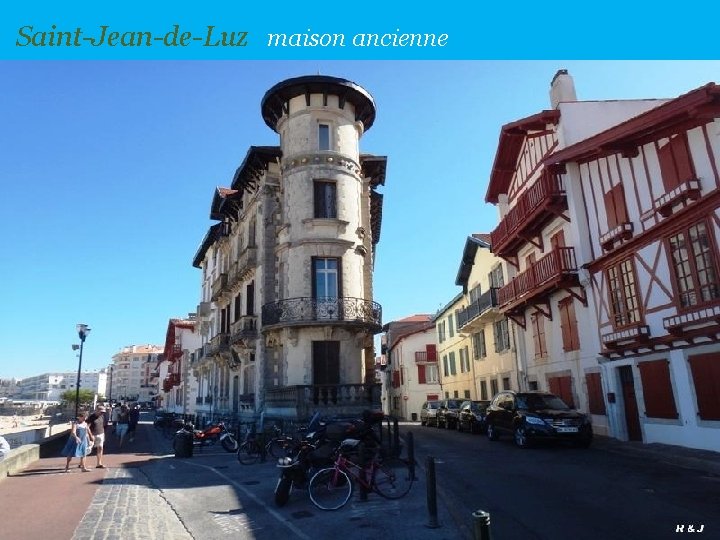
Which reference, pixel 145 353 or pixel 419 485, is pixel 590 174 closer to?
pixel 419 485

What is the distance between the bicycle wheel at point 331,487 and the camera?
8.01 meters

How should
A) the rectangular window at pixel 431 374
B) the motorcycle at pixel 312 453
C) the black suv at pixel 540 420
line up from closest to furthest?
the motorcycle at pixel 312 453, the black suv at pixel 540 420, the rectangular window at pixel 431 374

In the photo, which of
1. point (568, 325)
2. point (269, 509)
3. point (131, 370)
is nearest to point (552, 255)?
point (568, 325)

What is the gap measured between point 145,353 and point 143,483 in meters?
157

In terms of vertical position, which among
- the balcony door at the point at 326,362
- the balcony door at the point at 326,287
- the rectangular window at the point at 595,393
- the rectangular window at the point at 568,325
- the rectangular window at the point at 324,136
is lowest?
the rectangular window at the point at 595,393

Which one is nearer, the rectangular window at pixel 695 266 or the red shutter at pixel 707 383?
the red shutter at pixel 707 383

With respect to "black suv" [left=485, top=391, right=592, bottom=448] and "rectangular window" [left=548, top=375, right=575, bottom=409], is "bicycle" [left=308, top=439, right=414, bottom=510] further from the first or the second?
"rectangular window" [left=548, top=375, right=575, bottom=409]

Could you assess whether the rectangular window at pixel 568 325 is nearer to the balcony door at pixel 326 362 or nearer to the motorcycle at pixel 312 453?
the balcony door at pixel 326 362

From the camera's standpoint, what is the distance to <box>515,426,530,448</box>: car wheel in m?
14.8

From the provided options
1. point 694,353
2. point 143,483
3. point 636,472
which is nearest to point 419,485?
point 636,472

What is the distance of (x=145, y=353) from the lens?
154 m

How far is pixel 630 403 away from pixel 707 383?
366 cm

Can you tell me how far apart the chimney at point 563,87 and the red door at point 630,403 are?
1171cm

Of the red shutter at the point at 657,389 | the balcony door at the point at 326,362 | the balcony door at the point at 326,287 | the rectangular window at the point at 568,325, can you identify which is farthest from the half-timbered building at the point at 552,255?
the balcony door at the point at 326,362
